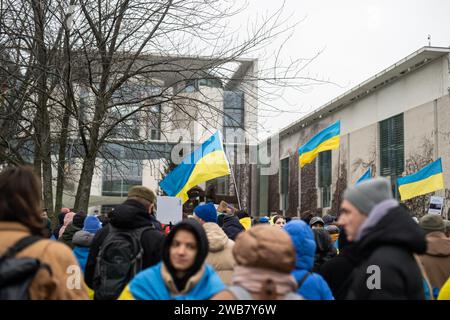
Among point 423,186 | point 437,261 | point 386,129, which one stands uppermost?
point 386,129

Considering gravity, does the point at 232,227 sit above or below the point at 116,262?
above

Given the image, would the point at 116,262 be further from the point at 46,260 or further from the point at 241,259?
the point at 241,259

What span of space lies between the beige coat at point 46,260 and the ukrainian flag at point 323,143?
1093cm

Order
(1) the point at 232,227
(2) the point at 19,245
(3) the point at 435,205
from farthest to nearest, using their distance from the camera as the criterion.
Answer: (3) the point at 435,205 → (1) the point at 232,227 → (2) the point at 19,245

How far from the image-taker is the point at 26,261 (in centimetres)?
267

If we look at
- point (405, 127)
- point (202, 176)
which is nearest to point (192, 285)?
point (202, 176)

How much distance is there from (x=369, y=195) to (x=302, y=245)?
41.2 inches

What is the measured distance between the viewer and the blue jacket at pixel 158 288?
314 centimetres

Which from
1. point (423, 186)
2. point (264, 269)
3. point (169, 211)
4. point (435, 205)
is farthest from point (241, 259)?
point (423, 186)

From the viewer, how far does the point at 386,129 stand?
1178 inches

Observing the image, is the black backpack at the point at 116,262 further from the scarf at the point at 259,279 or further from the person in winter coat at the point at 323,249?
the person in winter coat at the point at 323,249

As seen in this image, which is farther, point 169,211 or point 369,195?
point 169,211

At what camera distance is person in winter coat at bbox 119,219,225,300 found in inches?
125
